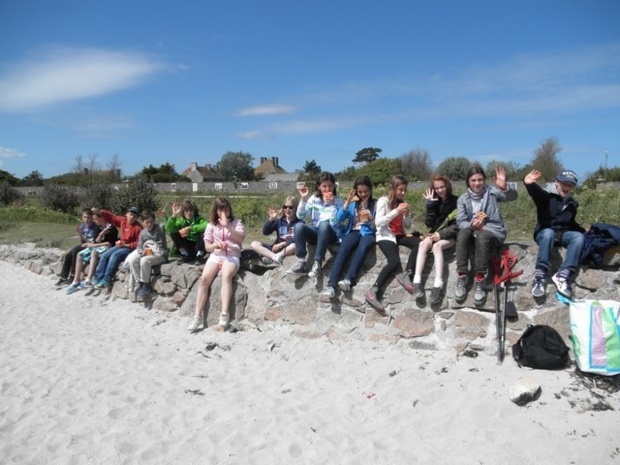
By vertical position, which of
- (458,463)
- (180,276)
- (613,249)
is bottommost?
(458,463)

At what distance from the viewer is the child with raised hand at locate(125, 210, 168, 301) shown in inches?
281

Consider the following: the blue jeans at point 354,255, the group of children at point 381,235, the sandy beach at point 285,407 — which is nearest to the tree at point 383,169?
the group of children at point 381,235

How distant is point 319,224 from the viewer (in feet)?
18.2

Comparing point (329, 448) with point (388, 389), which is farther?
point (388, 389)

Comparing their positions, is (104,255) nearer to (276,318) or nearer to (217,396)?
(276,318)

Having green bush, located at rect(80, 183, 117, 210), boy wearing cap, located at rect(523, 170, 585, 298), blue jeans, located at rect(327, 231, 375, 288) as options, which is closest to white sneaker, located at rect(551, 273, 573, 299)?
boy wearing cap, located at rect(523, 170, 585, 298)

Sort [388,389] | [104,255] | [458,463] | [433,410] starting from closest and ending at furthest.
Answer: [458,463] → [433,410] → [388,389] → [104,255]

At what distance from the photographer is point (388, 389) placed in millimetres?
4227

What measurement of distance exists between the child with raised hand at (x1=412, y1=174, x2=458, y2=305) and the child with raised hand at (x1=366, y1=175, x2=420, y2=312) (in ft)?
0.44

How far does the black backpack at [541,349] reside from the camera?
4.09 meters

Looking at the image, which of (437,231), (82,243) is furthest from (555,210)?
(82,243)

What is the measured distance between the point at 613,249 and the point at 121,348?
5.51 metres

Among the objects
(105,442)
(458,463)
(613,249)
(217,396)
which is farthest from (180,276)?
(613,249)

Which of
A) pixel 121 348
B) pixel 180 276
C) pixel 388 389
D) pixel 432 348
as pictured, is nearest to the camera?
pixel 388 389
